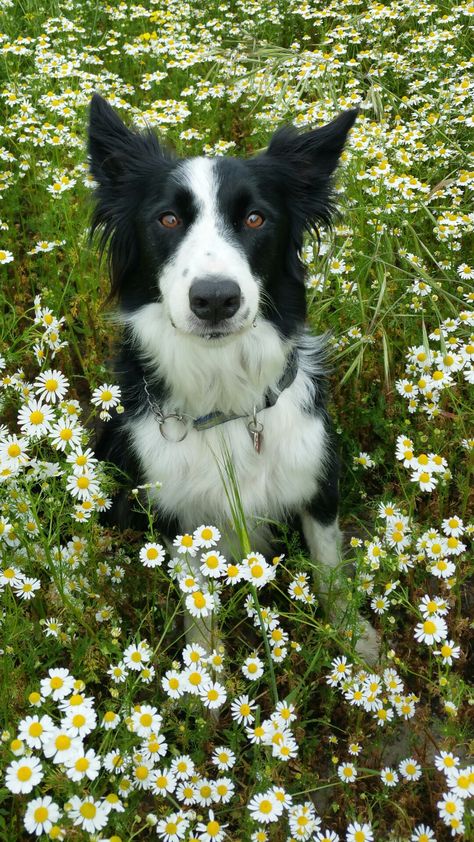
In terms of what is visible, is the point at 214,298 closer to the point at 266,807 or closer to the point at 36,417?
the point at 36,417

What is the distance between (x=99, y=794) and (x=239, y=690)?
49 cm

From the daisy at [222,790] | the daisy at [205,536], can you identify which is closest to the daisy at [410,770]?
the daisy at [222,790]

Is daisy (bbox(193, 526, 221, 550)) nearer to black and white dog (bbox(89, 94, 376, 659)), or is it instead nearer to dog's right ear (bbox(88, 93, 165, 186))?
black and white dog (bbox(89, 94, 376, 659))

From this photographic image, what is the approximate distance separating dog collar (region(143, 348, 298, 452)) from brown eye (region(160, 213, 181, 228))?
685 mm

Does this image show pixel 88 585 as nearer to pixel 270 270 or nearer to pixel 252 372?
pixel 252 372

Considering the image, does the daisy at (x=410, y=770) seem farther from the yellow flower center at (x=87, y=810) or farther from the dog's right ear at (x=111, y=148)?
the dog's right ear at (x=111, y=148)

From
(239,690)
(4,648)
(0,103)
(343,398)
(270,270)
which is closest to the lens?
(239,690)

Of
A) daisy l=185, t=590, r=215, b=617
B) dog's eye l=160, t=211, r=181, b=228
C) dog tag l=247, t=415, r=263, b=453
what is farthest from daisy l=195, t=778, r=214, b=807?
dog's eye l=160, t=211, r=181, b=228

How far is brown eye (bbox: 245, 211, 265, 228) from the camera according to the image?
2771 mm

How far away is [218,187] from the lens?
2.70m

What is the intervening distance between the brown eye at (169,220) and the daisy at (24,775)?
1844 mm

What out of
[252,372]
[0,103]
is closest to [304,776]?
[252,372]

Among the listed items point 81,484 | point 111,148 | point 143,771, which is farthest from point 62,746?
point 111,148

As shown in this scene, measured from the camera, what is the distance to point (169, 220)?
2.77 meters
